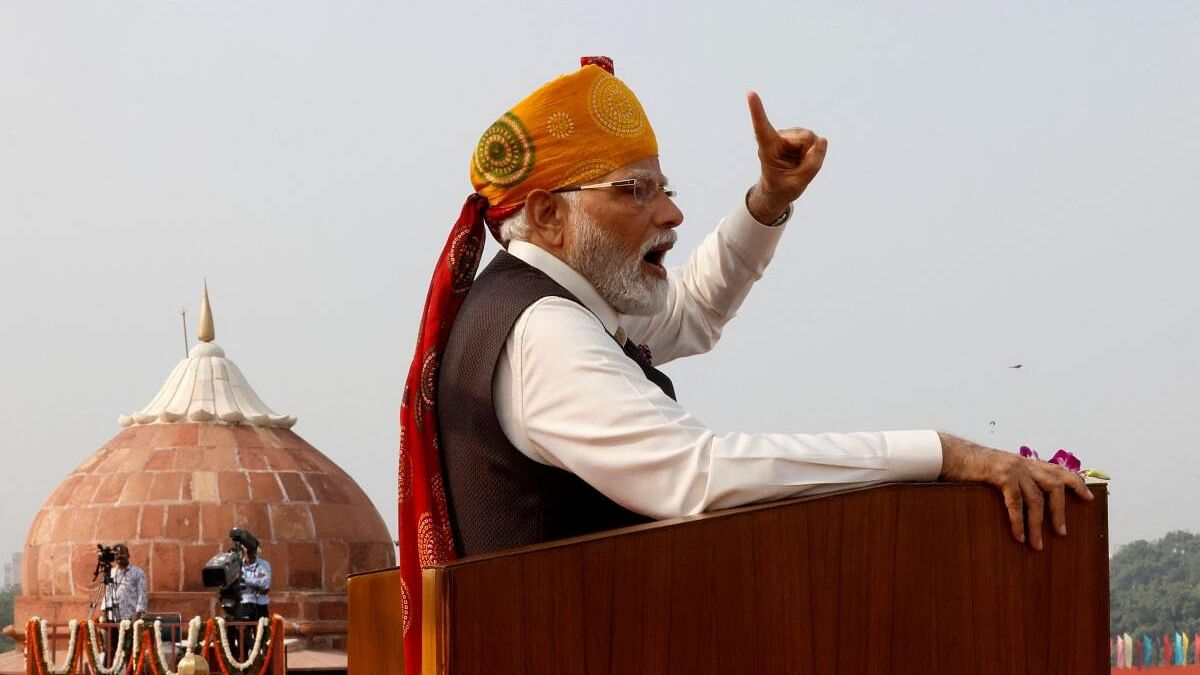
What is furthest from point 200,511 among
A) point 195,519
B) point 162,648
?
point 162,648

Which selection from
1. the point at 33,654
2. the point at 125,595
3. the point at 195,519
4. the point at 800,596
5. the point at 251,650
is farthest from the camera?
the point at 195,519

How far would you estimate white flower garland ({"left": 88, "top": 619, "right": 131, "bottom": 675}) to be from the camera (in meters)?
15.6

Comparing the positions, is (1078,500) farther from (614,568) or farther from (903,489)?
(614,568)

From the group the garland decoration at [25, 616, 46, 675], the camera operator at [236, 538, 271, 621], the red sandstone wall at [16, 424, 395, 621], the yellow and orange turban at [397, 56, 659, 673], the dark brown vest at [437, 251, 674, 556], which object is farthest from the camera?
the red sandstone wall at [16, 424, 395, 621]

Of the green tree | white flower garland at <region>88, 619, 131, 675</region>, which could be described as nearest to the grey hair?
white flower garland at <region>88, 619, 131, 675</region>

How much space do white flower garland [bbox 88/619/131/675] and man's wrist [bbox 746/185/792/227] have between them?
13.4 metres

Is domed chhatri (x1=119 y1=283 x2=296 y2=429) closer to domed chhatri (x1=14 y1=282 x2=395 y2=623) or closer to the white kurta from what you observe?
domed chhatri (x1=14 y1=282 x2=395 y2=623)

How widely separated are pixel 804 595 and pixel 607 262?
81 cm

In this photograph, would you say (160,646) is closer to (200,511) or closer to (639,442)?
(200,511)

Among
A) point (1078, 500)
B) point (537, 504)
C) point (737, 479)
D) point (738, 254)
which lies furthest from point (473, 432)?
point (738, 254)

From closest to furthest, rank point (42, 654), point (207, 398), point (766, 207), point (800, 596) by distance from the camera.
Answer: point (800, 596), point (766, 207), point (42, 654), point (207, 398)

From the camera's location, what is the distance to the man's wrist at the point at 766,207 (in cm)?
329

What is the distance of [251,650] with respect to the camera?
15.7 m

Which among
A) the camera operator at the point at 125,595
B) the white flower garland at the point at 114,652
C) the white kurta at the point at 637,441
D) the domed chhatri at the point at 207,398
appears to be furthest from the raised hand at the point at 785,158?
the domed chhatri at the point at 207,398
